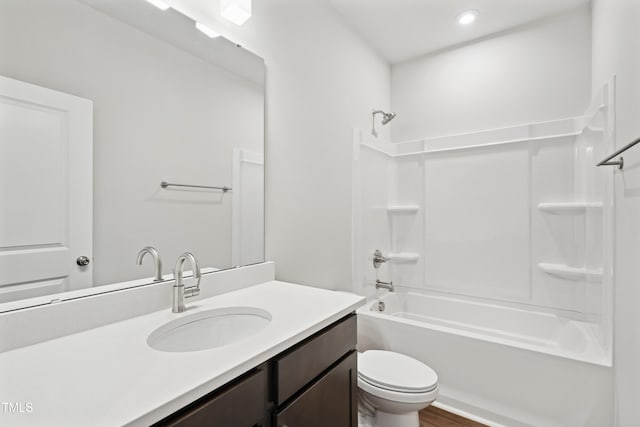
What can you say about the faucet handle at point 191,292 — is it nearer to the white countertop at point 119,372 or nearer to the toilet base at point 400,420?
the white countertop at point 119,372

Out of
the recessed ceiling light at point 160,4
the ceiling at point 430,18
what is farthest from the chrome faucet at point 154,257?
the ceiling at point 430,18

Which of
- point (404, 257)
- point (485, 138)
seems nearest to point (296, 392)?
point (404, 257)

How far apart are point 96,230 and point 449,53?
2.97m

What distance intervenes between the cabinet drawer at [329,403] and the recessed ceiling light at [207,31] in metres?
1.45

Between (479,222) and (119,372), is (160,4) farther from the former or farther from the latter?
(479,222)

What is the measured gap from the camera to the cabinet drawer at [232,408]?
0.59 meters

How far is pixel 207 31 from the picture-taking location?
1272mm

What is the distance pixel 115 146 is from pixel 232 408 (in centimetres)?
91

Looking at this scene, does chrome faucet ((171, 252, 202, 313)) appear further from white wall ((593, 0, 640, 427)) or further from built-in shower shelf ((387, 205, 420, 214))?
built-in shower shelf ((387, 205, 420, 214))

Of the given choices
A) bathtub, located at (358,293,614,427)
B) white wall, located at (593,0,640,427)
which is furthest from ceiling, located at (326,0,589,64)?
bathtub, located at (358,293,614,427)

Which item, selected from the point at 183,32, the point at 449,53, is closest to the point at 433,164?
the point at 449,53

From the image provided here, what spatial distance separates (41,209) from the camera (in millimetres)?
835

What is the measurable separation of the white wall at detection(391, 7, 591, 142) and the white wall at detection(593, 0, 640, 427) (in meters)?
0.74

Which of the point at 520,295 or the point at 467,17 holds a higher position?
the point at 467,17
